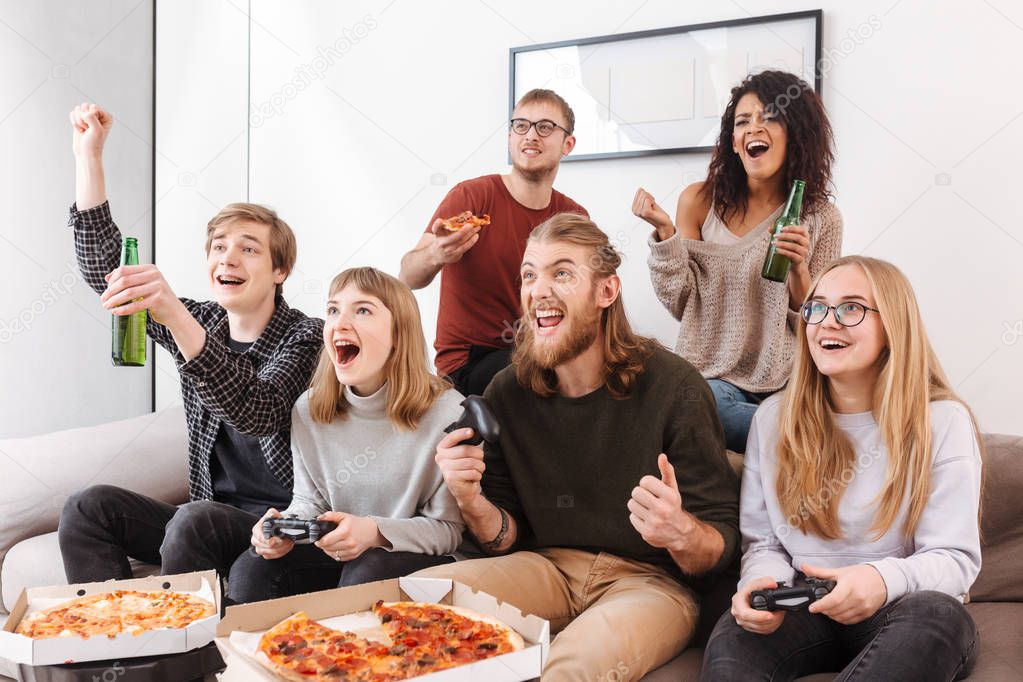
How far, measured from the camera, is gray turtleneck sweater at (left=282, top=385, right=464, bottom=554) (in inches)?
75.5

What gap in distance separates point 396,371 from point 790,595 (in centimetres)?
93

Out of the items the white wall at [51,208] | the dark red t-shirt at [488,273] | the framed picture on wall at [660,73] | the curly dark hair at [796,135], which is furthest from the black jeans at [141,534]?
the framed picture on wall at [660,73]

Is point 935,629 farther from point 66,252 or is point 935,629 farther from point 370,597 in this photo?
point 66,252

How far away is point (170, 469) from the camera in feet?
8.70

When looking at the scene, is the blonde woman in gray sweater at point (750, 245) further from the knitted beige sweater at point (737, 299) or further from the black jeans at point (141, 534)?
the black jeans at point (141, 534)

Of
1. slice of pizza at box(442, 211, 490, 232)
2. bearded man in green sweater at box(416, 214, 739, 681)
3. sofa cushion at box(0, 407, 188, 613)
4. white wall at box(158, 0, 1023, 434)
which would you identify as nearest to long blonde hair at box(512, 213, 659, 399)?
bearded man in green sweater at box(416, 214, 739, 681)

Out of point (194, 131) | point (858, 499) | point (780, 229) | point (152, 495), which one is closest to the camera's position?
point (858, 499)

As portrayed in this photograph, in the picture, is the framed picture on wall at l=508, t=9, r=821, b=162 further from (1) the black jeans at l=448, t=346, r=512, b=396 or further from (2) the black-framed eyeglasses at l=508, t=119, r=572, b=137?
(1) the black jeans at l=448, t=346, r=512, b=396

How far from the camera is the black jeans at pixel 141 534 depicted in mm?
1931

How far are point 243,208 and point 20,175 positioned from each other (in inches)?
64.6

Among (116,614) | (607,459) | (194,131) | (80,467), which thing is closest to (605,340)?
(607,459)

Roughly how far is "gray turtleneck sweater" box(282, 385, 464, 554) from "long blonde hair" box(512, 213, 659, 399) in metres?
0.20

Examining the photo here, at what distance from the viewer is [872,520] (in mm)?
1663

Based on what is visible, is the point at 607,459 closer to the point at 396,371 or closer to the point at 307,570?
the point at 396,371
